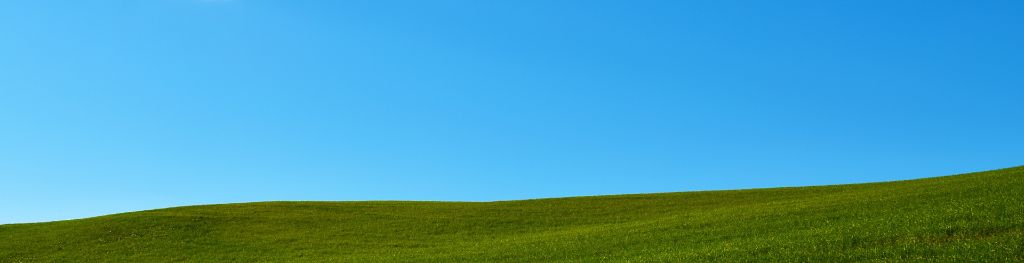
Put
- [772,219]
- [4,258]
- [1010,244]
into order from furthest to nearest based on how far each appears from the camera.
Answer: [4,258]
[772,219]
[1010,244]

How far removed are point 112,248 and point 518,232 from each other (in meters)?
23.2

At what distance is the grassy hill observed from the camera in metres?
24.1

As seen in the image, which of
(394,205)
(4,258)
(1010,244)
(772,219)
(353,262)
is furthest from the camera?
(394,205)

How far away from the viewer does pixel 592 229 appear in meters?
41.7

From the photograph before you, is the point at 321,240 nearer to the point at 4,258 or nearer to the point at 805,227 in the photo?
the point at 4,258

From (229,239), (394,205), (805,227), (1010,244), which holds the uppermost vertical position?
(394,205)

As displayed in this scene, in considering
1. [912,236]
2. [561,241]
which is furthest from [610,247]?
[912,236]

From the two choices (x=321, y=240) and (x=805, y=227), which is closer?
(x=805, y=227)

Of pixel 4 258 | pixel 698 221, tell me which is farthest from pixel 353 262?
pixel 4 258

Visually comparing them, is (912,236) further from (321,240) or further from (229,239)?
(229,239)

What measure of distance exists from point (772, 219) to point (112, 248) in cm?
3596

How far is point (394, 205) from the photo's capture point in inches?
2393

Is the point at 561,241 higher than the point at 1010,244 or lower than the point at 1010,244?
higher

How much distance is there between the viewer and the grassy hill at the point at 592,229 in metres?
24.1
